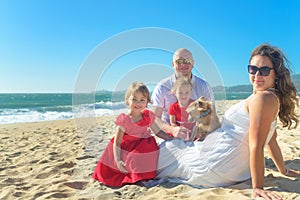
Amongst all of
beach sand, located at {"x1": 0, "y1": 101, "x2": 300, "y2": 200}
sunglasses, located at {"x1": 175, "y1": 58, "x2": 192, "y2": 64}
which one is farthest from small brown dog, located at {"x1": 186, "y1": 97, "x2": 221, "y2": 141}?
sunglasses, located at {"x1": 175, "y1": 58, "x2": 192, "y2": 64}

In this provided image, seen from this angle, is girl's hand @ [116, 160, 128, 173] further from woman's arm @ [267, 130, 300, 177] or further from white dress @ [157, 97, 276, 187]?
woman's arm @ [267, 130, 300, 177]

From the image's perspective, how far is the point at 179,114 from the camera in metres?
3.78

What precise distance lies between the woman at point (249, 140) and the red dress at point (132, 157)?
19 centimetres

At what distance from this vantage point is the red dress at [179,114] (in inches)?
144

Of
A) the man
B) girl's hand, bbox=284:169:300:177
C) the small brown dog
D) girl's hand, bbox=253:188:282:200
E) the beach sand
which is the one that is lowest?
the beach sand

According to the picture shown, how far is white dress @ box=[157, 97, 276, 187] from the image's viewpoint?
2492mm

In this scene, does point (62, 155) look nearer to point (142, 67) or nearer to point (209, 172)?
point (142, 67)

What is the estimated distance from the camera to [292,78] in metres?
2.46

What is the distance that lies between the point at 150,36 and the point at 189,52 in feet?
2.45

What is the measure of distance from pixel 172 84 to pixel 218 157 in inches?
68.8

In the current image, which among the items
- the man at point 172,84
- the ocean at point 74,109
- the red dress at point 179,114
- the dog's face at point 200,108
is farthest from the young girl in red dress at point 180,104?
the ocean at point 74,109

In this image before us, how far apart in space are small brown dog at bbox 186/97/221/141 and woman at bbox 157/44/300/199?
1.10 ft

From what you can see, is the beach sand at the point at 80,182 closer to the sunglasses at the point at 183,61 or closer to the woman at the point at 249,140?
the woman at the point at 249,140

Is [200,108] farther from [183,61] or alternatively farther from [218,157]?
[183,61]
